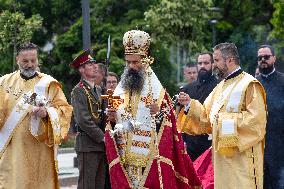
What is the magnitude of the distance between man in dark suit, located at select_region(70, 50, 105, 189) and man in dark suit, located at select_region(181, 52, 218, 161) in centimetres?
139

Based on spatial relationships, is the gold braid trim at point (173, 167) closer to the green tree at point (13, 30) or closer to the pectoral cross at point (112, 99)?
the pectoral cross at point (112, 99)

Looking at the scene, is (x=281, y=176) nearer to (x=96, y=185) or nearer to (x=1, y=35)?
(x=96, y=185)

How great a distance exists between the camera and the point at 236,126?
27.2 ft

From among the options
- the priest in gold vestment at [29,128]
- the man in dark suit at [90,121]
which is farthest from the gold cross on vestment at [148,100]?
the man in dark suit at [90,121]

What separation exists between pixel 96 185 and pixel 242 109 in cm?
290

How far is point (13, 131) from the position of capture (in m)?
8.99

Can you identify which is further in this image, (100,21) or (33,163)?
(100,21)

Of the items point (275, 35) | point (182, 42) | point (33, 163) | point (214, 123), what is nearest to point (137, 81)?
point (214, 123)

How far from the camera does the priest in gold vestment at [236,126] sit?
27.2 ft

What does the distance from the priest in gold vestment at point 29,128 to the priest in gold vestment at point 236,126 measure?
5.95 ft

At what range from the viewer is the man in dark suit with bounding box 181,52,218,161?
36.7 ft

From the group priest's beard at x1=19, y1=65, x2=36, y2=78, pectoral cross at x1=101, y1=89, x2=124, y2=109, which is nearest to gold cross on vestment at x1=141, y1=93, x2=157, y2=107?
pectoral cross at x1=101, y1=89, x2=124, y2=109

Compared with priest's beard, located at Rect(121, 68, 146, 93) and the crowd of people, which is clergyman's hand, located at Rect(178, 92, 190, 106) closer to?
the crowd of people

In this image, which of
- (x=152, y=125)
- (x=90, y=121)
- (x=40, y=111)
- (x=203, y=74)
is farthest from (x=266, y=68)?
(x=40, y=111)
